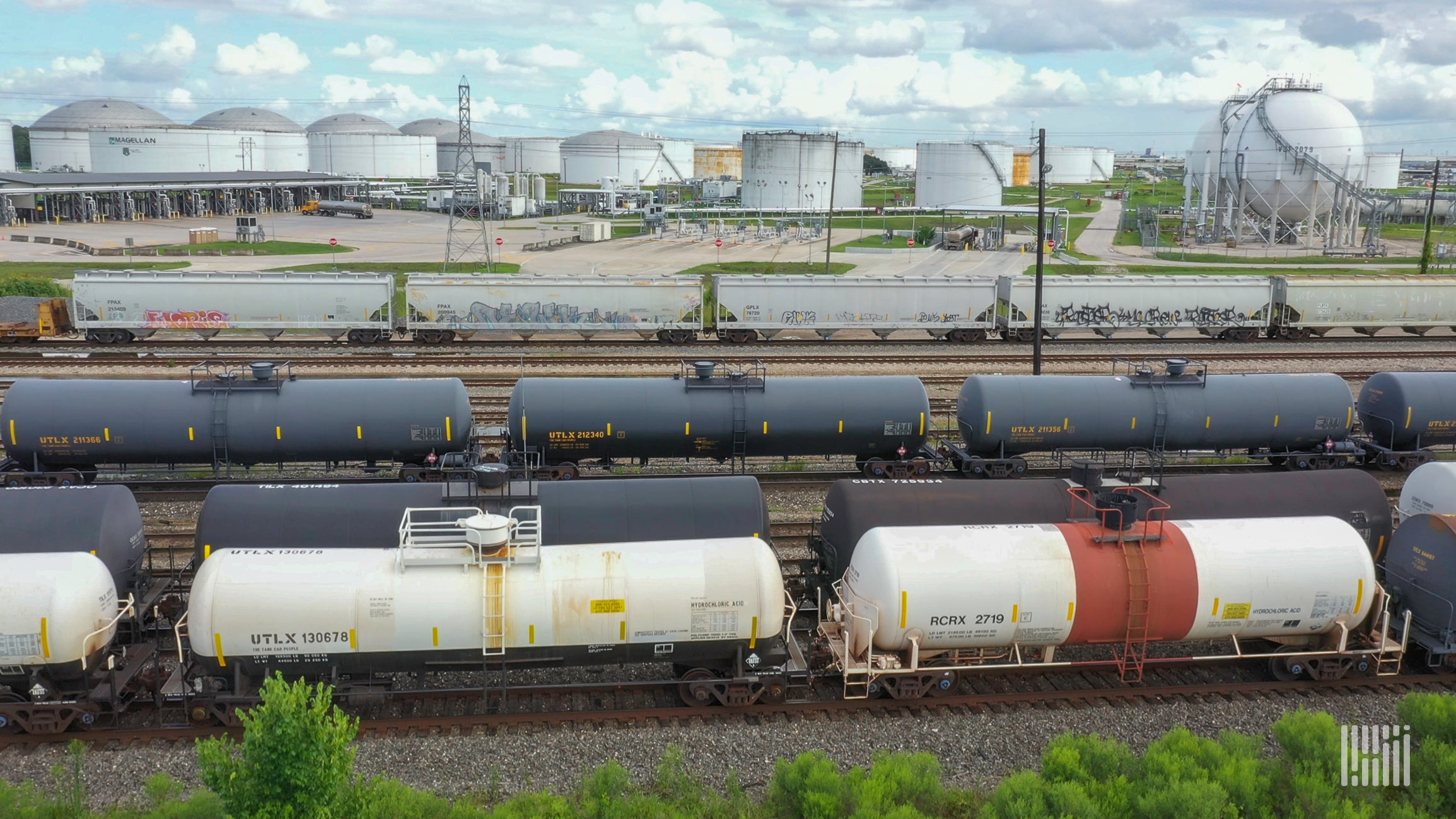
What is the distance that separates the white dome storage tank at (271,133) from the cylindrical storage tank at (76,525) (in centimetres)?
14588

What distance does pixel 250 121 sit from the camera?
167000 mm

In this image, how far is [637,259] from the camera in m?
Result: 76.6

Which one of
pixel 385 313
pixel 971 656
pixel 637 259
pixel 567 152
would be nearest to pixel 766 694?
pixel 971 656

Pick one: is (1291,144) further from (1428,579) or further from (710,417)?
(1428,579)

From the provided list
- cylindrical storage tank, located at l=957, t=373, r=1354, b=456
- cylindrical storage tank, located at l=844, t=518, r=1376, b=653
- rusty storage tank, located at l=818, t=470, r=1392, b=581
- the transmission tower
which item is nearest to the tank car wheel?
cylindrical storage tank, located at l=844, t=518, r=1376, b=653

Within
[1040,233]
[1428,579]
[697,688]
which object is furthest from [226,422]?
[1428,579]

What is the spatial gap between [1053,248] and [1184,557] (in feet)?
244

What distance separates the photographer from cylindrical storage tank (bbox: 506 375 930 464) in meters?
22.9

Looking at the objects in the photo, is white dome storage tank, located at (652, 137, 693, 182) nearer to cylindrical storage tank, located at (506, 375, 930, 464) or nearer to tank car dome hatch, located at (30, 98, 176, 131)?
tank car dome hatch, located at (30, 98, 176, 131)

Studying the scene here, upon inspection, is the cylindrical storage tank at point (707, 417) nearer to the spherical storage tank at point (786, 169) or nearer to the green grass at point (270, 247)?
the green grass at point (270, 247)

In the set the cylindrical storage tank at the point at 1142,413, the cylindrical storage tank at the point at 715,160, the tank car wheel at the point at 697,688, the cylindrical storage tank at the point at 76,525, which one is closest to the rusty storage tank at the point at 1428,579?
the cylindrical storage tank at the point at 1142,413

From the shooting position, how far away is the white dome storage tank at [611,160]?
6255 inches

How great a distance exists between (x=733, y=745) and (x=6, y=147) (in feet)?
561

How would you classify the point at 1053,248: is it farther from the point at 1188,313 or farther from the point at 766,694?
the point at 766,694
